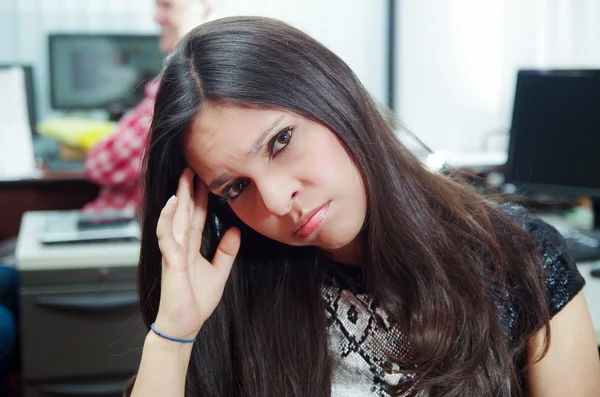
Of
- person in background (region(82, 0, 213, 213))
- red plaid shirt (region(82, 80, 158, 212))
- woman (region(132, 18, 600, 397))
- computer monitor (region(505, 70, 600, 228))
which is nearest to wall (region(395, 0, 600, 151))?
computer monitor (region(505, 70, 600, 228))

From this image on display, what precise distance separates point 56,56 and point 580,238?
8.03 feet

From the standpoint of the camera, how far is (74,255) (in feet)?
6.58

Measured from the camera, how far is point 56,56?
3.32 meters

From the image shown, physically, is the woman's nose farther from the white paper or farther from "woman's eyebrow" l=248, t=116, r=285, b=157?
the white paper

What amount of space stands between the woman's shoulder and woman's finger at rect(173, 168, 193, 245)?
0.53 m

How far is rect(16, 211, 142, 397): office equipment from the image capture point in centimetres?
200

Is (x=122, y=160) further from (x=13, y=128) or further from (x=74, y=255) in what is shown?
(x=13, y=128)

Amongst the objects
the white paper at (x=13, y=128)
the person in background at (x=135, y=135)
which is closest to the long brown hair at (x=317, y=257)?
the person in background at (x=135, y=135)

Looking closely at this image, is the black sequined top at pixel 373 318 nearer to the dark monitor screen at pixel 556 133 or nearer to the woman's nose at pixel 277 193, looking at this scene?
the woman's nose at pixel 277 193

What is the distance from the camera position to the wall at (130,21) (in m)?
3.44

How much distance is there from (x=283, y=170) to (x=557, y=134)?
4.03 ft

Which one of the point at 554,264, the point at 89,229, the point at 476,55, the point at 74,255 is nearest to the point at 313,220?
the point at 554,264

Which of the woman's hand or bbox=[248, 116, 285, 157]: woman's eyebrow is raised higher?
bbox=[248, 116, 285, 157]: woman's eyebrow

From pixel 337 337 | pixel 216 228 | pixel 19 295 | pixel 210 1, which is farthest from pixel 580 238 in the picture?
pixel 19 295
